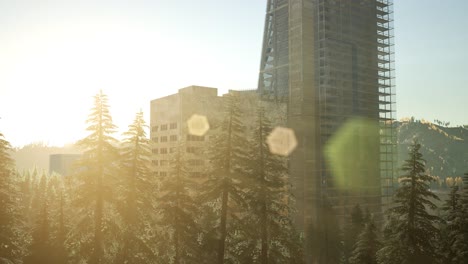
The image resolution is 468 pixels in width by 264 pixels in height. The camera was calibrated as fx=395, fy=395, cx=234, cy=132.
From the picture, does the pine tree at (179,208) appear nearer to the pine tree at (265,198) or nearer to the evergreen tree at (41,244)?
the pine tree at (265,198)

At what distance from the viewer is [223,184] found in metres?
22.3

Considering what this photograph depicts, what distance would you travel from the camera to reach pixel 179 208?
987 inches

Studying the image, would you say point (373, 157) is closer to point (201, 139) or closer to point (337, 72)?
point (337, 72)

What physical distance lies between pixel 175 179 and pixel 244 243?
611cm

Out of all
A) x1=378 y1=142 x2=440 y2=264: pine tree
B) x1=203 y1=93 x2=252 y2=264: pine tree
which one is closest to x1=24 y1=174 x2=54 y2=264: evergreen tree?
x1=203 y1=93 x2=252 y2=264: pine tree

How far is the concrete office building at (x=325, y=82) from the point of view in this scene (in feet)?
237

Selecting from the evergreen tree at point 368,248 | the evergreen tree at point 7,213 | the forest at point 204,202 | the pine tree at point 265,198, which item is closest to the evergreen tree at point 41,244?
the forest at point 204,202

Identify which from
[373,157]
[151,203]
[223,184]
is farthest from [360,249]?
[373,157]

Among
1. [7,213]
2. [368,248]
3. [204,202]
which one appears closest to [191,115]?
[368,248]

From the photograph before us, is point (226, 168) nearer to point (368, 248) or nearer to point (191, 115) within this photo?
point (368, 248)

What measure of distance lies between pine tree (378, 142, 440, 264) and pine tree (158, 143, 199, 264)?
1217 cm

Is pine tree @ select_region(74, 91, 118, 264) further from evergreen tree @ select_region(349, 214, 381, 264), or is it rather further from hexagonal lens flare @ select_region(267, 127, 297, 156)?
hexagonal lens flare @ select_region(267, 127, 297, 156)

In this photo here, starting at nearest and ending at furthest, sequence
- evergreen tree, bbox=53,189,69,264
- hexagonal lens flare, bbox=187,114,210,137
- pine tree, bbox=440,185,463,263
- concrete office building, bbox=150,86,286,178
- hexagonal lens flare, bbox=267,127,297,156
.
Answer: pine tree, bbox=440,185,463,263
evergreen tree, bbox=53,189,69,264
concrete office building, bbox=150,86,286,178
hexagonal lens flare, bbox=187,114,210,137
hexagonal lens flare, bbox=267,127,297,156

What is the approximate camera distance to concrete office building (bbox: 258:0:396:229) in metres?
Answer: 72.2
